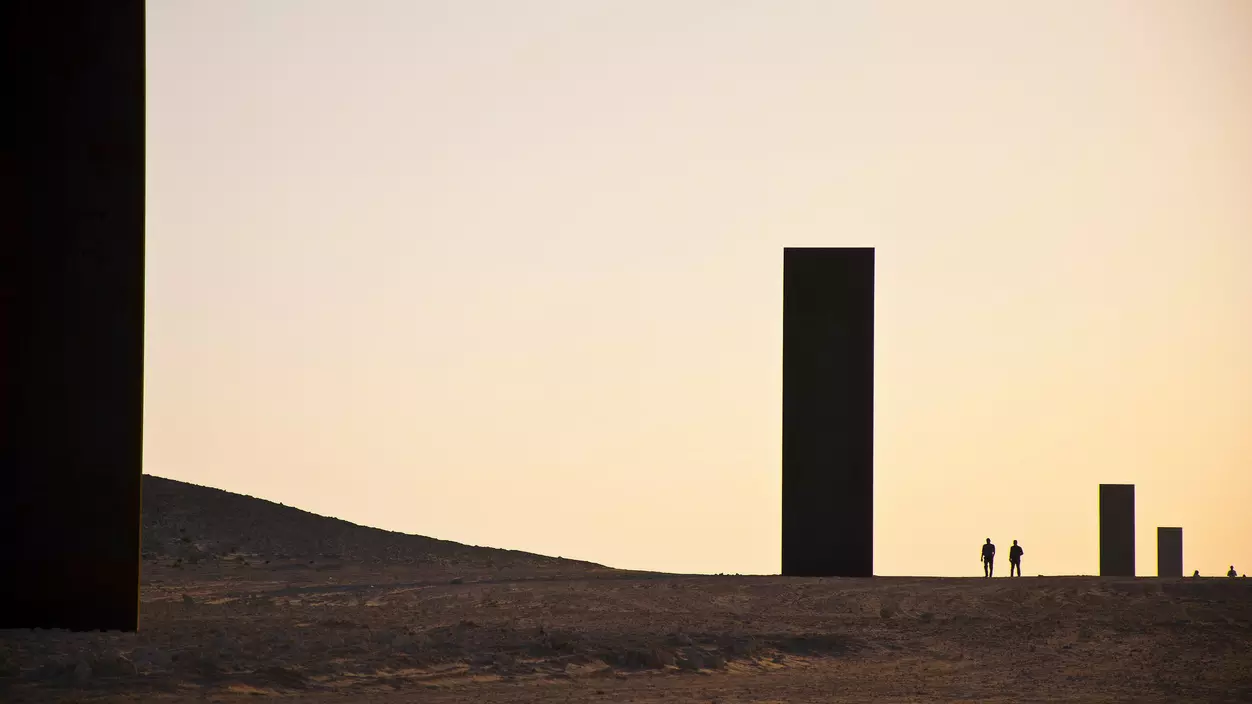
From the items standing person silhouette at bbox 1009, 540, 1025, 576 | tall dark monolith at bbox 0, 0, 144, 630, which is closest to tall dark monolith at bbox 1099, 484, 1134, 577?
standing person silhouette at bbox 1009, 540, 1025, 576

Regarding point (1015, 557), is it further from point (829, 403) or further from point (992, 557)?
point (829, 403)

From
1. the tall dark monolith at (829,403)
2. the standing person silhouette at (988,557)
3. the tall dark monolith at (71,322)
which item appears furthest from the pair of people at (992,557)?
the tall dark monolith at (71,322)

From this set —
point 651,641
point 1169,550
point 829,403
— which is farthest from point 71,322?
point 1169,550

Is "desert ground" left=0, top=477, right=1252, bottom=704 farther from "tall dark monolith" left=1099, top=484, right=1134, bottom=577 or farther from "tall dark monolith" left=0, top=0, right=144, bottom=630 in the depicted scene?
"tall dark monolith" left=1099, top=484, right=1134, bottom=577

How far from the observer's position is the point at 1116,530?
3500cm

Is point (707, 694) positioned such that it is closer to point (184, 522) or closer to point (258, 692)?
point (258, 692)

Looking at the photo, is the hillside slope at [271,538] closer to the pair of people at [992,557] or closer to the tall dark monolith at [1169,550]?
the pair of people at [992,557]

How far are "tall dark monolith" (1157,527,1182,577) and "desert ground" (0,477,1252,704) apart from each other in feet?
62.6

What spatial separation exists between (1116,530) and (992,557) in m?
7.46

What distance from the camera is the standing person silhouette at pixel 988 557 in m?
Result: 28.6

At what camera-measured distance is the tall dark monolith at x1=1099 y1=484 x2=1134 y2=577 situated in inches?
1371

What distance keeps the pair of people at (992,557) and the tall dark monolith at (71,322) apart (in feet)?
60.2

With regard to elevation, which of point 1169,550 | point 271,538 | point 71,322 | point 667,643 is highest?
point 71,322

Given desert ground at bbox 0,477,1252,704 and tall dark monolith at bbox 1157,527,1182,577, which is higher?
tall dark monolith at bbox 1157,527,1182,577
